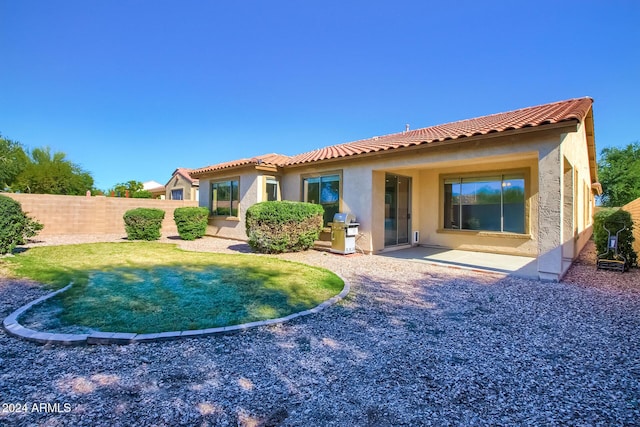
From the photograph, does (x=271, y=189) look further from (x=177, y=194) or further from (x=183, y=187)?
(x=177, y=194)

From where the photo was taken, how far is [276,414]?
223 centimetres

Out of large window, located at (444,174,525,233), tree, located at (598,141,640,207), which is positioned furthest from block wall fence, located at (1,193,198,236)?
tree, located at (598,141,640,207)

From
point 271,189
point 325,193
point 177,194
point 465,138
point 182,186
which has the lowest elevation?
point 325,193

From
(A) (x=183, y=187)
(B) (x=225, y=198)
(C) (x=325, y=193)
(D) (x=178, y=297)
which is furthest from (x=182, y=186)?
(D) (x=178, y=297)

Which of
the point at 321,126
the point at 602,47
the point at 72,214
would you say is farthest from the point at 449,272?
the point at 72,214

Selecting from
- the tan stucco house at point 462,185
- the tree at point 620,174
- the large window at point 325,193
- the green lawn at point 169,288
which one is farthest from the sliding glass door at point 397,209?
the tree at point 620,174

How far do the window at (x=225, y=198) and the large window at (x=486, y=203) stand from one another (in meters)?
9.55

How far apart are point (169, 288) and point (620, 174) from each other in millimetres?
44079

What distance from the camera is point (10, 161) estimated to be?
2591 centimetres

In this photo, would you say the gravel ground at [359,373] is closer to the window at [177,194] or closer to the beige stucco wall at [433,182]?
the beige stucco wall at [433,182]

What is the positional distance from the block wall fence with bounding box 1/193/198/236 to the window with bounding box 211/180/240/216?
5.50m

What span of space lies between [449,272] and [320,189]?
610 centimetres

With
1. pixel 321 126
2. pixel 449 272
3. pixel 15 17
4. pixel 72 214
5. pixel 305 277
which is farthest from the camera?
pixel 321 126

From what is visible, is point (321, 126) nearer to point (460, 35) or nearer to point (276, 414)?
point (460, 35)
